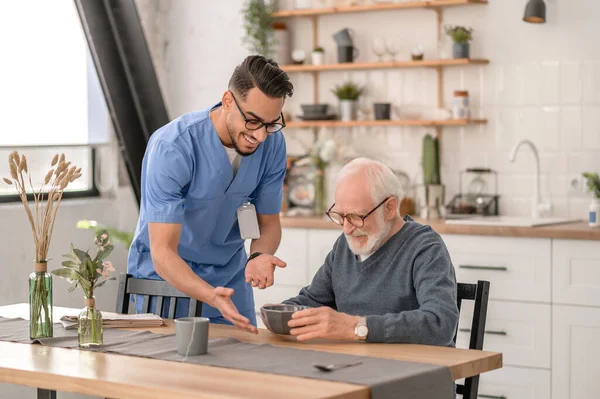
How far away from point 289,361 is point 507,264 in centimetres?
229

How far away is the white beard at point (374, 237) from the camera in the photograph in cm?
281

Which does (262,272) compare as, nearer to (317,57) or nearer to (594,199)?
(594,199)

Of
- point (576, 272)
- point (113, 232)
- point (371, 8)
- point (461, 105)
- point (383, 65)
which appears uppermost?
point (371, 8)

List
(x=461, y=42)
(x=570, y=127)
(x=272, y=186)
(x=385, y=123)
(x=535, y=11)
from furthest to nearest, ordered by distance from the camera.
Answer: (x=385, y=123)
(x=461, y=42)
(x=570, y=127)
(x=535, y=11)
(x=272, y=186)

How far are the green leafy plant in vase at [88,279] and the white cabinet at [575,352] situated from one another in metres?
2.32

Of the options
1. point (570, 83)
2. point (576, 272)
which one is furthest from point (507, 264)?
point (570, 83)

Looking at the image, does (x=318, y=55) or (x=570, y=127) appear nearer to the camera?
(x=570, y=127)

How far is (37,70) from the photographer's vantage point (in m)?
4.84

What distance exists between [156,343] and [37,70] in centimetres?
269

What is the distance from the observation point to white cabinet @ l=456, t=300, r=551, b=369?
14.0 feet

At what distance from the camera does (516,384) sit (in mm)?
4332

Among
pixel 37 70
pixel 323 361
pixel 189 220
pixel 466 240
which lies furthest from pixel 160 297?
pixel 37 70

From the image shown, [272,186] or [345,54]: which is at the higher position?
[345,54]

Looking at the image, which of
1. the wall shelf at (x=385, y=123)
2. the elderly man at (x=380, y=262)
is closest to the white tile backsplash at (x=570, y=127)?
the wall shelf at (x=385, y=123)
